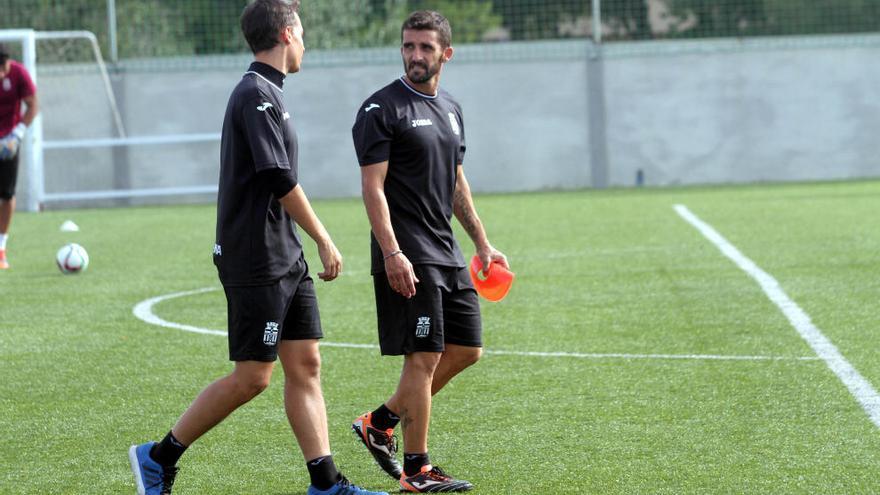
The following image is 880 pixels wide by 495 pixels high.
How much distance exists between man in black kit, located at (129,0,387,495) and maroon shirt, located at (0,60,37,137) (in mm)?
9822

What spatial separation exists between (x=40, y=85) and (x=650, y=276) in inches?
691

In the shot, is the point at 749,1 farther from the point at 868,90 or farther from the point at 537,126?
the point at 537,126

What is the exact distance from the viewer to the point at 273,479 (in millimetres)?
5500

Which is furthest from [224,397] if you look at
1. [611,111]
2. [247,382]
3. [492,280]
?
[611,111]

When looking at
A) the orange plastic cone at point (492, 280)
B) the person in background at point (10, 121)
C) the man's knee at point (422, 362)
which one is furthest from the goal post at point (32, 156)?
the man's knee at point (422, 362)

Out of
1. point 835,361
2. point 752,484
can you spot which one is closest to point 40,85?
point 835,361

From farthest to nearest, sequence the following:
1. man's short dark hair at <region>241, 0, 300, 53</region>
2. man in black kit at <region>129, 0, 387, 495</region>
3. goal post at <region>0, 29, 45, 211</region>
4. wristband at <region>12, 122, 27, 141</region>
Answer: goal post at <region>0, 29, 45, 211</region> → wristband at <region>12, 122, 27, 141</region> → man's short dark hair at <region>241, 0, 300, 53</region> → man in black kit at <region>129, 0, 387, 495</region>

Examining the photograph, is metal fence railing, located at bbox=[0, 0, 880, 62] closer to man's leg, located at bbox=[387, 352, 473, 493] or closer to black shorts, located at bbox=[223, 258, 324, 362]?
man's leg, located at bbox=[387, 352, 473, 493]

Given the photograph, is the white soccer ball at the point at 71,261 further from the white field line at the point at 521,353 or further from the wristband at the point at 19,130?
the white field line at the point at 521,353

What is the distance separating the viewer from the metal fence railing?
2989 centimetres

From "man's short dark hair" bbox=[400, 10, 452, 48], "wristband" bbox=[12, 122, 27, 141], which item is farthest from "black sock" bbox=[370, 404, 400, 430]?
"wristband" bbox=[12, 122, 27, 141]

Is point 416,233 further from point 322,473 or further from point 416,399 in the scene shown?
point 322,473

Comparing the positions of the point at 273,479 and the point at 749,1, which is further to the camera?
the point at 749,1

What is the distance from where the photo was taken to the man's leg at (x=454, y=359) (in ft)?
18.6
